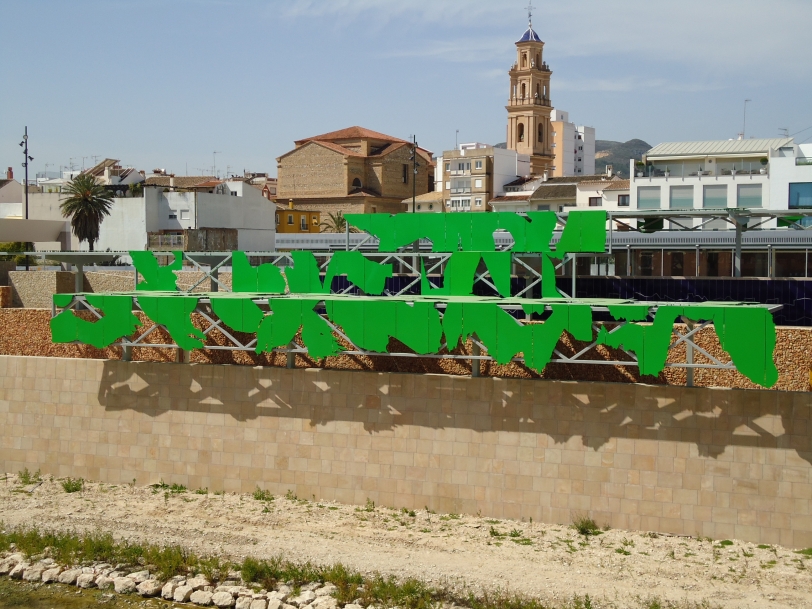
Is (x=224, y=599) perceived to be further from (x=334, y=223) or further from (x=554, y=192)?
(x=334, y=223)

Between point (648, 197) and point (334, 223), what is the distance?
42.0 m

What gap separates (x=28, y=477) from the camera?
2842 cm

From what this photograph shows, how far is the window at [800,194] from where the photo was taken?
58125 mm

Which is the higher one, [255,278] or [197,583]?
[255,278]

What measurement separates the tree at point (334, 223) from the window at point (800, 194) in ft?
154

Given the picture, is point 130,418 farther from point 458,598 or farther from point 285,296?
point 458,598

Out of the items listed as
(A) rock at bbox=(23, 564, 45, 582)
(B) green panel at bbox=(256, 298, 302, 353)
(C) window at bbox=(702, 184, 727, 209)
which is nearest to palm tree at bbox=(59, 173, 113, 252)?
(B) green panel at bbox=(256, 298, 302, 353)

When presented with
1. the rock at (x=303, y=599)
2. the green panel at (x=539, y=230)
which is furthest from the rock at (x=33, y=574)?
the green panel at (x=539, y=230)

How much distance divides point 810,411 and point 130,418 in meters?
18.9

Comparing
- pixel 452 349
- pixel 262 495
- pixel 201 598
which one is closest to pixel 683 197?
pixel 452 349

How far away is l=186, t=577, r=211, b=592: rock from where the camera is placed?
2142cm

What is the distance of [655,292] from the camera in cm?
3231

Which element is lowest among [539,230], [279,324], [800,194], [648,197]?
[279,324]

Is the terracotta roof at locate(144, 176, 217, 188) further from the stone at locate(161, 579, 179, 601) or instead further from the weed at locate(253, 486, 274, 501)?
the stone at locate(161, 579, 179, 601)
